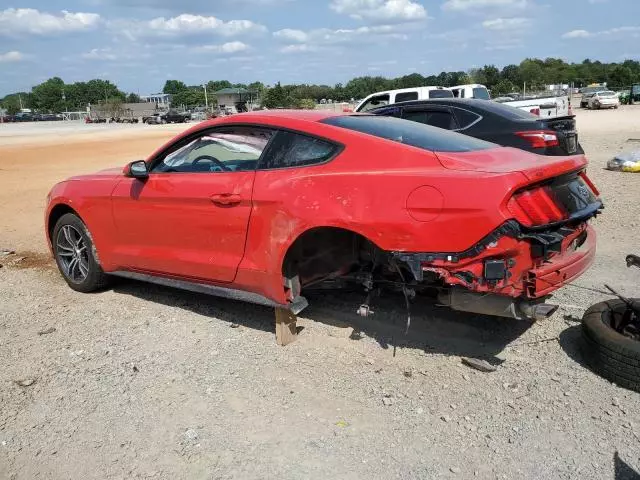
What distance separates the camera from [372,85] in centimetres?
10569

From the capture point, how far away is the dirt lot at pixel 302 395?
3.01m

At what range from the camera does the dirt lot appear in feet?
9.86

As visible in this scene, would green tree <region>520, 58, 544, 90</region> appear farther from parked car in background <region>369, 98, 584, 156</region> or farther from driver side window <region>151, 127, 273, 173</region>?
driver side window <region>151, 127, 273, 173</region>

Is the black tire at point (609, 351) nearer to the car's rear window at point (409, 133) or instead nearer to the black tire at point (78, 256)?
the car's rear window at point (409, 133)

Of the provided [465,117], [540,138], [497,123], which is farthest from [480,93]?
[540,138]

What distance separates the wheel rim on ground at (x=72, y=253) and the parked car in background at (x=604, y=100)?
48.6m

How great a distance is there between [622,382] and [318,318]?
2.27m

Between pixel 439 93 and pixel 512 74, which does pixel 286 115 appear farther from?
pixel 512 74

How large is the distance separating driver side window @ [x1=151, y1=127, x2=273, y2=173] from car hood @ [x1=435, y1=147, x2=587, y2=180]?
1.38 m

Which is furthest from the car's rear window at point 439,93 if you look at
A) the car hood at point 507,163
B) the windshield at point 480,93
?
the car hood at point 507,163

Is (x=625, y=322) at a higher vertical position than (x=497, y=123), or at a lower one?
lower

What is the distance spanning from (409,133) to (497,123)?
439 cm

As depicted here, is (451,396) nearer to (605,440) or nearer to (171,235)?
(605,440)

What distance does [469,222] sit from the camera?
332 centimetres
